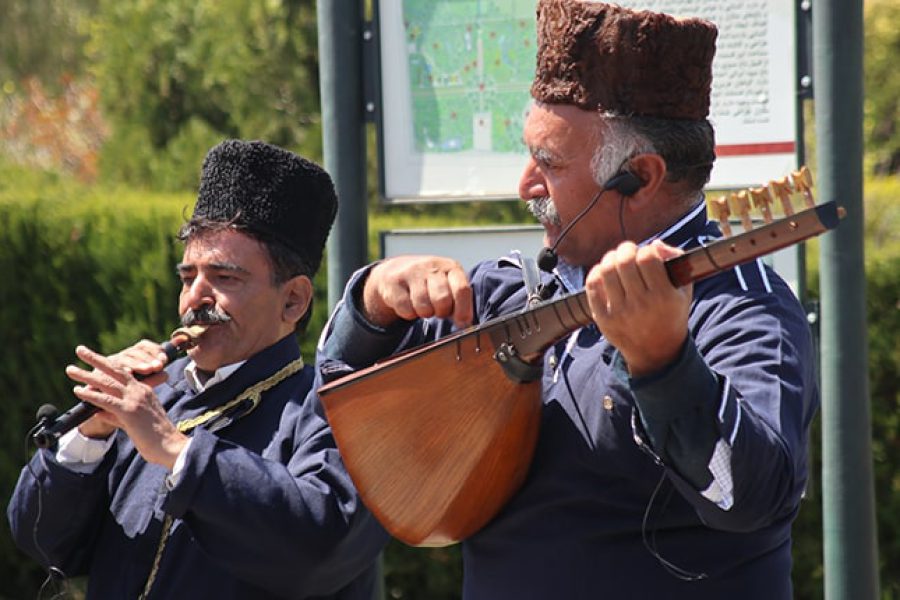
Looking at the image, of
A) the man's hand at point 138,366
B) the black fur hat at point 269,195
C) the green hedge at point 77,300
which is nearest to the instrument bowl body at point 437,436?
the man's hand at point 138,366

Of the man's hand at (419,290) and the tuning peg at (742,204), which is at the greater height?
the tuning peg at (742,204)

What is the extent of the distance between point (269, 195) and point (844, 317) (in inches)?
67.4

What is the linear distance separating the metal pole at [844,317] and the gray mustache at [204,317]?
1743mm

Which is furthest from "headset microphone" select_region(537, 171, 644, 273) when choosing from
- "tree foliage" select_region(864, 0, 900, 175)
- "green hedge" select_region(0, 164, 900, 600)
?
"tree foliage" select_region(864, 0, 900, 175)

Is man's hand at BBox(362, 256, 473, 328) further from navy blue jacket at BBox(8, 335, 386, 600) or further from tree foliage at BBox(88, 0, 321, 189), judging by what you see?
tree foliage at BBox(88, 0, 321, 189)

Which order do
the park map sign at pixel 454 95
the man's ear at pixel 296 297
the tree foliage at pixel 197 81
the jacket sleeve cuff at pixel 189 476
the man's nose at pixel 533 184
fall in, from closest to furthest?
the man's nose at pixel 533 184 < the jacket sleeve cuff at pixel 189 476 < the man's ear at pixel 296 297 < the park map sign at pixel 454 95 < the tree foliage at pixel 197 81

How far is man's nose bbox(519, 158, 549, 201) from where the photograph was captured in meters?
2.56

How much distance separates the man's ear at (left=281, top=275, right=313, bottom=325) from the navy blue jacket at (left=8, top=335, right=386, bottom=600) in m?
0.07

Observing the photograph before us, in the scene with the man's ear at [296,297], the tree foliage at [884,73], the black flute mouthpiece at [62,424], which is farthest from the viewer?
the tree foliage at [884,73]

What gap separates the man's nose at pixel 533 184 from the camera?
2561 mm

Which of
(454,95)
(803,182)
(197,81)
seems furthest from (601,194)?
(197,81)

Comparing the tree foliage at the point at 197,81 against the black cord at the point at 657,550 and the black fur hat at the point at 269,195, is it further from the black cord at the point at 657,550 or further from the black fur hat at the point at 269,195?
the black cord at the point at 657,550

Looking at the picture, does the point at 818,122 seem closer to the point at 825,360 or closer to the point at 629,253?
the point at 825,360

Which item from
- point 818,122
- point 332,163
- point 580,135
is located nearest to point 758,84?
point 818,122
